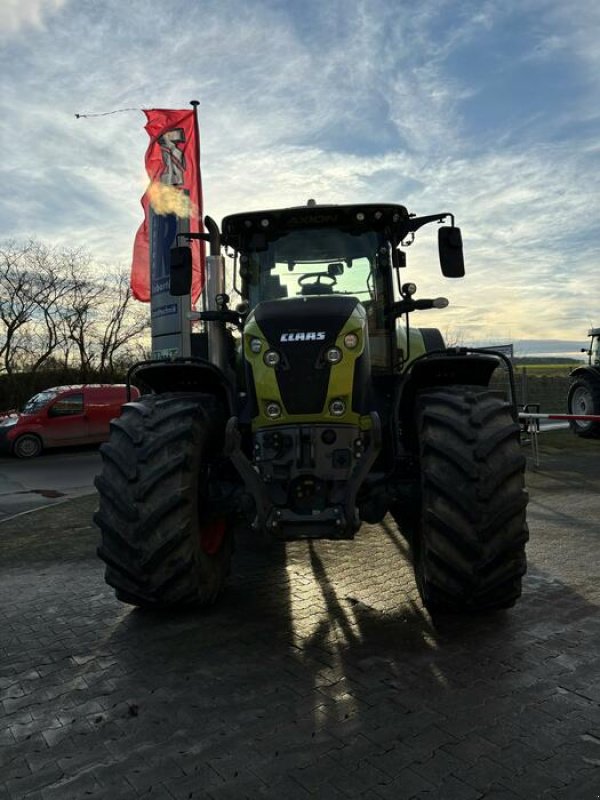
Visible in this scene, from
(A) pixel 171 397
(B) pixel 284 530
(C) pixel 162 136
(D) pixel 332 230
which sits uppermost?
Result: (C) pixel 162 136

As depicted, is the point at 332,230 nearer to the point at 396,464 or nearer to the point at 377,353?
the point at 377,353

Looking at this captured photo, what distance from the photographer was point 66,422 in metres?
17.2

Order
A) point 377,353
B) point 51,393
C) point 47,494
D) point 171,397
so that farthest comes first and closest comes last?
point 51,393
point 47,494
point 377,353
point 171,397

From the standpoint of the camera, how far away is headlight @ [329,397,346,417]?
4031 millimetres

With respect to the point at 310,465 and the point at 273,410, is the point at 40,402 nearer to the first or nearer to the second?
the point at 273,410

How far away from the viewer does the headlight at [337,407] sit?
4031 millimetres

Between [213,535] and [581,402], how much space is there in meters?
14.3

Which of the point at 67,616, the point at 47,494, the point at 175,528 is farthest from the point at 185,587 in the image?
the point at 47,494

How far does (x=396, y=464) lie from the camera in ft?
15.1

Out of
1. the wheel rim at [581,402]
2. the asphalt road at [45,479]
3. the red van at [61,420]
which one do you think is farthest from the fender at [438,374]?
the red van at [61,420]

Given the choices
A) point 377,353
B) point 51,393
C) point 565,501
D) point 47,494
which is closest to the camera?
point 377,353

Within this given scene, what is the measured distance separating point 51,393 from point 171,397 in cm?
1428

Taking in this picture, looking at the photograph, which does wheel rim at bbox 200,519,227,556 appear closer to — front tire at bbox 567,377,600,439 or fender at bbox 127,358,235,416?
fender at bbox 127,358,235,416

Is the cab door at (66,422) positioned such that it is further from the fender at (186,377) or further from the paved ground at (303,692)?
the fender at (186,377)
